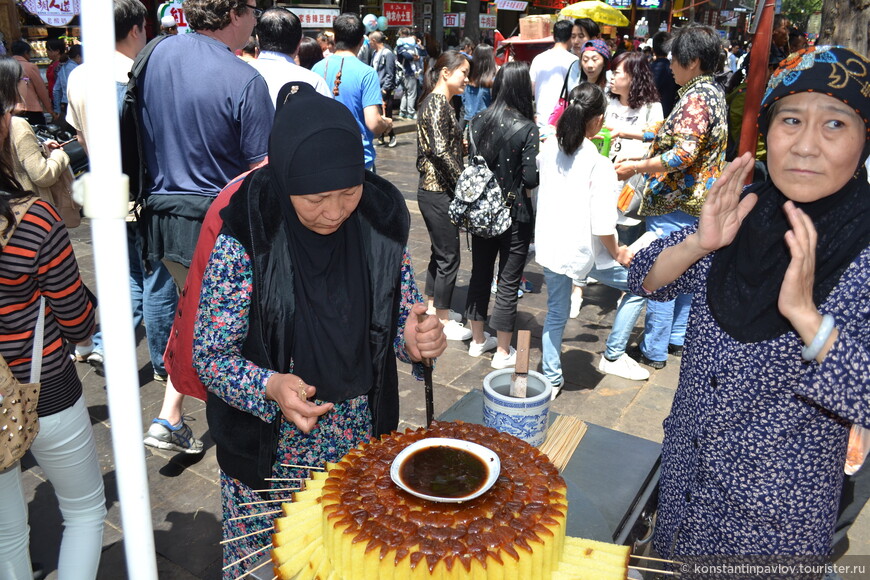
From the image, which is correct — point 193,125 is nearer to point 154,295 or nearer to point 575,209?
point 154,295

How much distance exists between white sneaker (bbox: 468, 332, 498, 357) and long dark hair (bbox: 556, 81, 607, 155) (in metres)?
1.83

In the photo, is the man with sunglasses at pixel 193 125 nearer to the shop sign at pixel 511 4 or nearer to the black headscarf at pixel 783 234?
the black headscarf at pixel 783 234

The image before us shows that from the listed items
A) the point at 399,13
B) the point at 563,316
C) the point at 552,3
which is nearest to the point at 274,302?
the point at 563,316

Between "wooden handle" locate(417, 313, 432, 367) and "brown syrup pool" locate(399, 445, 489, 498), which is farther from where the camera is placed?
"wooden handle" locate(417, 313, 432, 367)

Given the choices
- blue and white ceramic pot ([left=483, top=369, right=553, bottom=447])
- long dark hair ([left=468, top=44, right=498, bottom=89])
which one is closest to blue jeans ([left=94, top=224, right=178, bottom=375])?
blue and white ceramic pot ([left=483, top=369, right=553, bottom=447])

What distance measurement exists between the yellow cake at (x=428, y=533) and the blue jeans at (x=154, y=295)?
2.68 metres

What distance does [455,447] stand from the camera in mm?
1661

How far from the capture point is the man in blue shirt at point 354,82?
17.3ft

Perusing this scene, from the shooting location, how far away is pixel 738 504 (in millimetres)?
1740

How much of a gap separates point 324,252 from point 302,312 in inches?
7.5

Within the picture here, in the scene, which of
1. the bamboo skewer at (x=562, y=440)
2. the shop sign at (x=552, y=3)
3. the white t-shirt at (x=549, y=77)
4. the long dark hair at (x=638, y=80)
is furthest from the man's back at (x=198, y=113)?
the shop sign at (x=552, y=3)

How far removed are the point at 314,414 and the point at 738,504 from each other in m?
1.18

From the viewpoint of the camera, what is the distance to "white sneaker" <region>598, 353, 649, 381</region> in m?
4.79

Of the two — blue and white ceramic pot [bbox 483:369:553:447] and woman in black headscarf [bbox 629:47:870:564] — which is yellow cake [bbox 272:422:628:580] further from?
woman in black headscarf [bbox 629:47:870:564]
